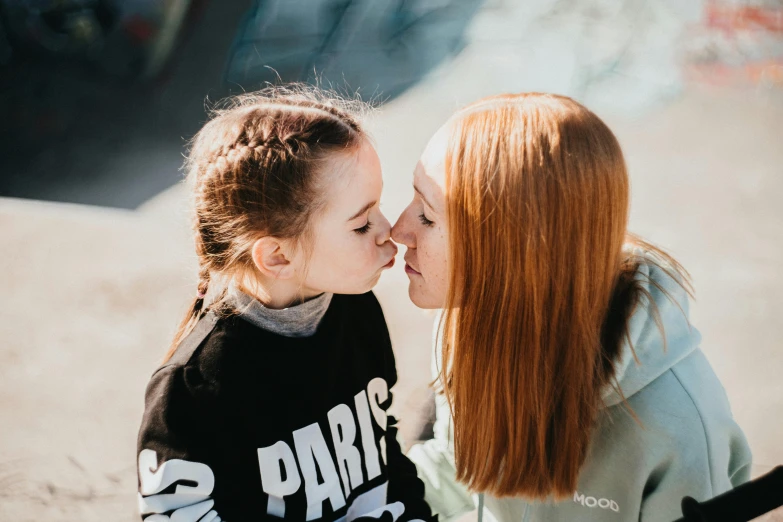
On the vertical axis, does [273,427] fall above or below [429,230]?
below

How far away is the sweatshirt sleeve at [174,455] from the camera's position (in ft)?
4.11

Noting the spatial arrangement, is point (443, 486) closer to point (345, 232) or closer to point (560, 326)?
point (560, 326)

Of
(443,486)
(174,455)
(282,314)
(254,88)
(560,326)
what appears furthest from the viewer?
(254,88)

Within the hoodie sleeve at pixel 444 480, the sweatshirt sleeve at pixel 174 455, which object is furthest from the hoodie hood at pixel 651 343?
the sweatshirt sleeve at pixel 174 455

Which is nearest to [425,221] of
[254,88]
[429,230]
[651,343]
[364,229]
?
[429,230]

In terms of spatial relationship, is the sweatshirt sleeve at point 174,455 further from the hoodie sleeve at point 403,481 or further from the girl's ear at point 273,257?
the hoodie sleeve at point 403,481

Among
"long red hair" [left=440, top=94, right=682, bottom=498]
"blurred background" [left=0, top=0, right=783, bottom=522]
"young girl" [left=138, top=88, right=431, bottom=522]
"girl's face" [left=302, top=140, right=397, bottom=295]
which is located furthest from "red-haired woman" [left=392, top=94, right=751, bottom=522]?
"blurred background" [left=0, top=0, right=783, bottom=522]

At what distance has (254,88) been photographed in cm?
569

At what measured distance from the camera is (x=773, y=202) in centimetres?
423

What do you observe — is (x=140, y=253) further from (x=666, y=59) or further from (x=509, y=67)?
(x=666, y=59)

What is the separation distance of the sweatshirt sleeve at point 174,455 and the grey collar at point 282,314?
8.2 inches

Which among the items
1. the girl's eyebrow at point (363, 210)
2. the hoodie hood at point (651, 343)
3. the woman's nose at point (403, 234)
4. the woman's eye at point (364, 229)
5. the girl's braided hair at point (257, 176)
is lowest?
the hoodie hood at point (651, 343)

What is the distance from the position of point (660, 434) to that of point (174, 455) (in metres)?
1.00

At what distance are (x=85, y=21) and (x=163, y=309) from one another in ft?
13.5
